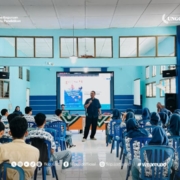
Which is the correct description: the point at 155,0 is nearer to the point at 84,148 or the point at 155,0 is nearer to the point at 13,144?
the point at 84,148

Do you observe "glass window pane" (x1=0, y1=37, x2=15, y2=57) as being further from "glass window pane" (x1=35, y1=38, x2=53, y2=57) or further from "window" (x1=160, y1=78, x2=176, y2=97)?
"window" (x1=160, y1=78, x2=176, y2=97)

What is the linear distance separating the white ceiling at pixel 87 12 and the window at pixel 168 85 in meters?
2.03

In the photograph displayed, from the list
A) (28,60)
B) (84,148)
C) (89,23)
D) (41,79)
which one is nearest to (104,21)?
(89,23)

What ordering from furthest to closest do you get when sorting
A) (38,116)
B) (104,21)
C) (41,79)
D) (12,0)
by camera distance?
(41,79), (104,21), (12,0), (38,116)

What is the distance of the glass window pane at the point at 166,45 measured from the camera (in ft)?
25.0

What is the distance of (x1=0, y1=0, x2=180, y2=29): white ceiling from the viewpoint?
213 inches

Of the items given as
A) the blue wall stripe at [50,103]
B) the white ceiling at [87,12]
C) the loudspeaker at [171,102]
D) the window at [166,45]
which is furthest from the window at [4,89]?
the loudspeaker at [171,102]

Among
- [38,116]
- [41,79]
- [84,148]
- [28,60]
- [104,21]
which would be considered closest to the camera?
[38,116]

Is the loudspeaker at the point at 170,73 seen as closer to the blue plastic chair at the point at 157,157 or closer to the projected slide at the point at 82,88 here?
the projected slide at the point at 82,88

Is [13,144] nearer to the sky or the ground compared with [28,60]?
nearer to the ground

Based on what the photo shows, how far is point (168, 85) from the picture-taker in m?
8.95

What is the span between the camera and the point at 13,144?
6.24 feet

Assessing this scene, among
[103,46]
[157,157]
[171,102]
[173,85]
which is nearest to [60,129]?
[157,157]

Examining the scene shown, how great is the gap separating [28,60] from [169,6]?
157 inches
